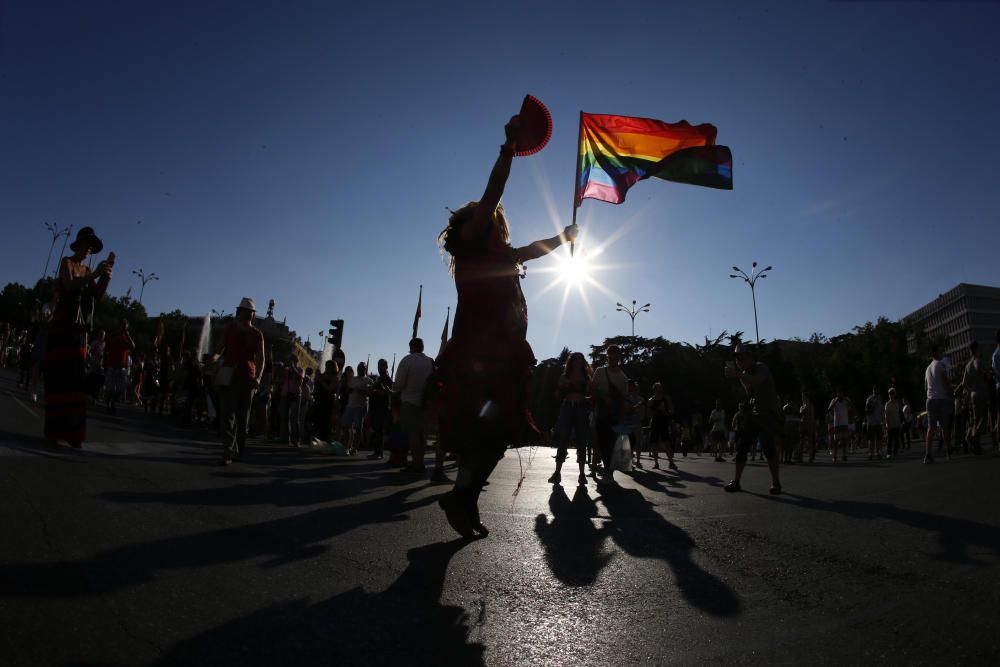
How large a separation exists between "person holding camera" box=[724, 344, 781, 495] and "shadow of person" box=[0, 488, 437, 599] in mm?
5040

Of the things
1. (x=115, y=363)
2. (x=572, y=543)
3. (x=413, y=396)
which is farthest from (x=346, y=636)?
(x=115, y=363)

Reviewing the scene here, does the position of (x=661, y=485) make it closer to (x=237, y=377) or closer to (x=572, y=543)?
(x=572, y=543)

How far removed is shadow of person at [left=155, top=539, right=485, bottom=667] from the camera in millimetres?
1736

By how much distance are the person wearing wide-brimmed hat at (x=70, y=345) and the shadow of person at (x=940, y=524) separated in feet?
22.5

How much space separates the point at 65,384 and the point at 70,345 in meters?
0.37

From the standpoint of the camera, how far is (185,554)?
271 centimetres

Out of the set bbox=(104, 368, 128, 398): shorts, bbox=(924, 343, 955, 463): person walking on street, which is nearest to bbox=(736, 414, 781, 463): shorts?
bbox=(924, 343, 955, 463): person walking on street

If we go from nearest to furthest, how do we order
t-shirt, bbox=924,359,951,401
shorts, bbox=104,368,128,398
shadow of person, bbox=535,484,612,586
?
1. shadow of person, bbox=535,484,612,586
2. t-shirt, bbox=924,359,951,401
3. shorts, bbox=104,368,128,398

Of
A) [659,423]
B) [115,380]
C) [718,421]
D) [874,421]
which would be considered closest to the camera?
[659,423]

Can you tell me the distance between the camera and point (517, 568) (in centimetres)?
290

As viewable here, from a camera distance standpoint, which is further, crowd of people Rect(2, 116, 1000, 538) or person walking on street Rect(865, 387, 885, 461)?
person walking on street Rect(865, 387, 885, 461)

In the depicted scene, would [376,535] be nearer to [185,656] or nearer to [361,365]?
[185,656]

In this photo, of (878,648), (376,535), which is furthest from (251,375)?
(878,648)

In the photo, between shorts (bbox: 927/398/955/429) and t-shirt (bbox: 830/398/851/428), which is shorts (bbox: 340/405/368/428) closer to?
shorts (bbox: 927/398/955/429)
